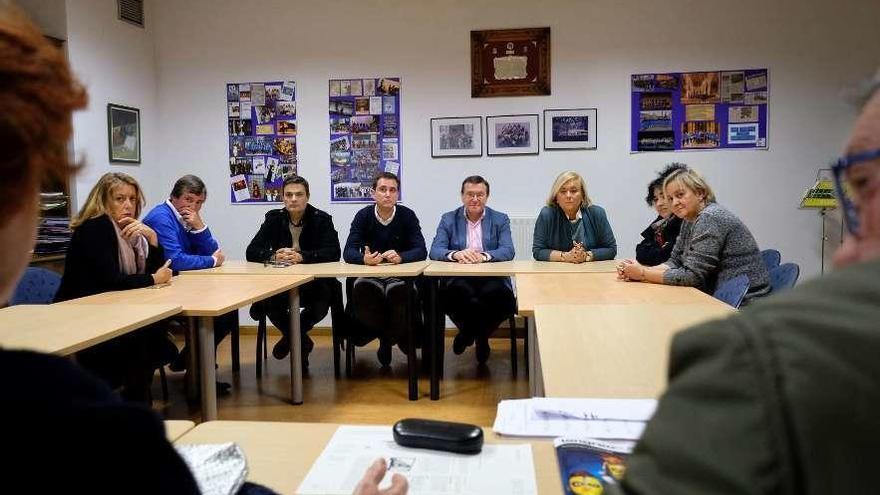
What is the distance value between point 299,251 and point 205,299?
1645 millimetres

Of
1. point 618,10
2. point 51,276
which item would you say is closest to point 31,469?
point 51,276

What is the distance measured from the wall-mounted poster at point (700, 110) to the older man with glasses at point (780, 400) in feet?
16.0

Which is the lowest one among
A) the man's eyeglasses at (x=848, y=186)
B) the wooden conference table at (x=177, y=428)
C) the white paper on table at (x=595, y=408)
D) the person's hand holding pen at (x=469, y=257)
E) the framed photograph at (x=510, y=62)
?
the wooden conference table at (x=177, y=428)

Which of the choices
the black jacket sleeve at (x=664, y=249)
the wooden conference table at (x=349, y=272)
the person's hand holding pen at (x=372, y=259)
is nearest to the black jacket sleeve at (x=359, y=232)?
the person's hand holding pen at (x=372, y=259)

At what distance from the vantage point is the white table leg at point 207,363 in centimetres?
259

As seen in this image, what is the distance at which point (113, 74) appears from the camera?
4.89 m

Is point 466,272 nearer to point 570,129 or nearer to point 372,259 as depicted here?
point 372,259

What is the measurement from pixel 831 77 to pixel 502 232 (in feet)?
9.24

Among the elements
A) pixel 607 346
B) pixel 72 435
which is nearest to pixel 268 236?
pixel 607 346

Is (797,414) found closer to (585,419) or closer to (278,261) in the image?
(585,419)

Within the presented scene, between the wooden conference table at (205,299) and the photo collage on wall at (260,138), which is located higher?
the photo collage on wall at (260,138)

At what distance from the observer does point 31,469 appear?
0.45 m

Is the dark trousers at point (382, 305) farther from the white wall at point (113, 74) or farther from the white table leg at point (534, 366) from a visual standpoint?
the white wall at point (113, 74)

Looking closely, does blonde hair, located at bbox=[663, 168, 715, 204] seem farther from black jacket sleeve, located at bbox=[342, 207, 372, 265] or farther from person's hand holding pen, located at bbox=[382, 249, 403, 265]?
black jacket sleeve, located at bbox=[342, 207, 372, 265]
